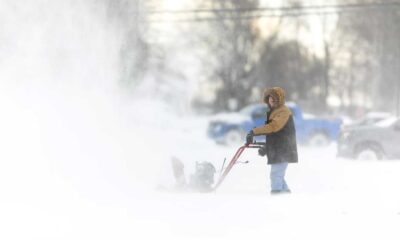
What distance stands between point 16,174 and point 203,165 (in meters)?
2.59

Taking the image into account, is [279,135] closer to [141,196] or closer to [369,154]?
[141,196]

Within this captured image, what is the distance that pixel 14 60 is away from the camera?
13.8 meters

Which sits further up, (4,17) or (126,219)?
(4,17)

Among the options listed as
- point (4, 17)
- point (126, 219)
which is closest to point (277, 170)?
point (126, 219)

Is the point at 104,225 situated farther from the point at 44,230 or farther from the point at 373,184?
the point at 373,184

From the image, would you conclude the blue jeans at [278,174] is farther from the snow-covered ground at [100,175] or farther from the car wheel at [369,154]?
the car wheel at [369,154]

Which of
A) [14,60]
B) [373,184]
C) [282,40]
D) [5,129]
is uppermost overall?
[282,40]

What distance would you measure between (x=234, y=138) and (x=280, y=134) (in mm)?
16695

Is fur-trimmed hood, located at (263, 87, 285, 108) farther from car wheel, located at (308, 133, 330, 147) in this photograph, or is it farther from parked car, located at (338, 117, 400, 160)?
car wheel, located at (308, 133, 330, 147)

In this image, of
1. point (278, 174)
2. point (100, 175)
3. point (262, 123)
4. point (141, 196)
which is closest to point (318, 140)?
point (262, 123)

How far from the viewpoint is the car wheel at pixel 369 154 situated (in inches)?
651

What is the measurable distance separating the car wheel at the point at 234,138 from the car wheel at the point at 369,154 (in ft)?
30.6

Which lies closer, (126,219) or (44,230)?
(44,230)

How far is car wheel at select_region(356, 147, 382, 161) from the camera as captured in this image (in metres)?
16.5
